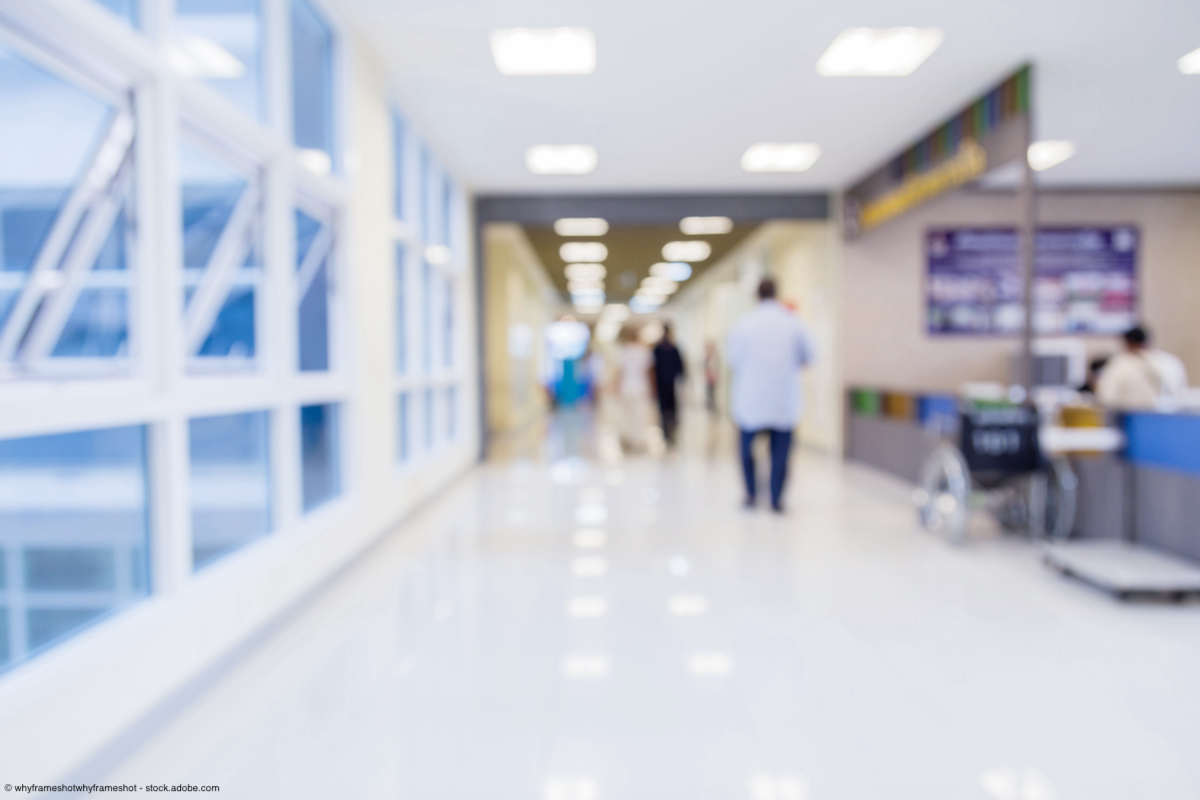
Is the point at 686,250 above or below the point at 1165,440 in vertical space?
above

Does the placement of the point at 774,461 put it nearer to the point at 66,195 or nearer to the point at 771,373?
the point at 771,373

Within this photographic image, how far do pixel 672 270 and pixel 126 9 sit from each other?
14.8 metres

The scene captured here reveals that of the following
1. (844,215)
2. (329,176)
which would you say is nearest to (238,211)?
(329,176)

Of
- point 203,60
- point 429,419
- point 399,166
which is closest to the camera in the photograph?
point 203,60

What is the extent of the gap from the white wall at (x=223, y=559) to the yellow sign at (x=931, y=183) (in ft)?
14.1

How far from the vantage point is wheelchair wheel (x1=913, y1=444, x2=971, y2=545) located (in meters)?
4.55

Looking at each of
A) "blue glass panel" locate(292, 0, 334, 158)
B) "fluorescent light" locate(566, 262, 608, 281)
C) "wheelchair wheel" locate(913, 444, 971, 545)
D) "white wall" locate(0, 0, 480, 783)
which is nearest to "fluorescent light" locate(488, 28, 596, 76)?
"white wall" locate(0, 0, 480, 783)

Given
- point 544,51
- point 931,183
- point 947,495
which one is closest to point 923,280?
point 931,183

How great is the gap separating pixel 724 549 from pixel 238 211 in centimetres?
325

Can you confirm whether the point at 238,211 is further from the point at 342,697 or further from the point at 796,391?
the point at 796,391

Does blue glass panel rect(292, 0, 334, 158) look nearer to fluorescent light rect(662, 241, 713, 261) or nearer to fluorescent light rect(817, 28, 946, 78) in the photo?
fluorescent light rect(817, 28, 946, 78)

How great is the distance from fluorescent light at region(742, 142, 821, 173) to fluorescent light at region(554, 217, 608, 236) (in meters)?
2.78

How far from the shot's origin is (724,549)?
184 inches

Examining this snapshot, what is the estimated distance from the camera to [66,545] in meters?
7.92
